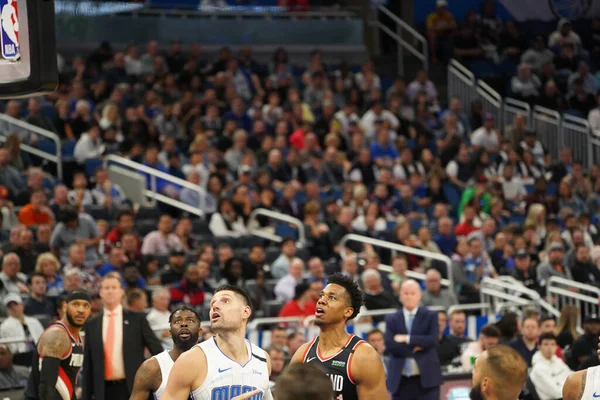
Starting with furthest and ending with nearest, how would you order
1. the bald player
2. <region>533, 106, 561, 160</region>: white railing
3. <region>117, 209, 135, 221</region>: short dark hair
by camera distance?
<region>533, 106, 561, 160</region>: white railing < <region>117, 209, 135, 221</region>: short dark hair < the bald player

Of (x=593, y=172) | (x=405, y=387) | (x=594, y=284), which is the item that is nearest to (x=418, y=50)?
(x=593, y=172)

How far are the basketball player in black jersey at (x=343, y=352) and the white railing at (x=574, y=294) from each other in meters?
8.94

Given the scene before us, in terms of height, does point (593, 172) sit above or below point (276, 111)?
below

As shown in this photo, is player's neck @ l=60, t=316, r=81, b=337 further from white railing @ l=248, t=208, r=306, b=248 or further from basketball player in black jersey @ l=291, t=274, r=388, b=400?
white railing @ l=248, t=208, r=306, b=248

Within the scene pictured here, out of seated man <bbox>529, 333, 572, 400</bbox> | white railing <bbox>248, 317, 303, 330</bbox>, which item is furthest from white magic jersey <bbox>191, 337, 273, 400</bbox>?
white railing <bbox>248, 317, 303, 330</bbox>

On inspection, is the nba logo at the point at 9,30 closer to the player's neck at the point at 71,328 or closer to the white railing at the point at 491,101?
the player's neck at the point at 71,328

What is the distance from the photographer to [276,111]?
19531 millimetres

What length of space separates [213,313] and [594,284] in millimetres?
10830

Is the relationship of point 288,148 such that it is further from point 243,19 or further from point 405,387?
point 405,387

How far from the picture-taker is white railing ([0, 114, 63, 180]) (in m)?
16.6

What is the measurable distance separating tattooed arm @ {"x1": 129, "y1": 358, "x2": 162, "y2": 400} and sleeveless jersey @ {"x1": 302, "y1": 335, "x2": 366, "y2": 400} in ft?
3.07

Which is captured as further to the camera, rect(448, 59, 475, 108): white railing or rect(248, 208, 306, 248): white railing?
rect(448, 59, 475, 108): white railing

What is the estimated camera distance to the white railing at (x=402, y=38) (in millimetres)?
24016

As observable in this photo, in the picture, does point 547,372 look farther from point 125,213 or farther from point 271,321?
point 125,213
